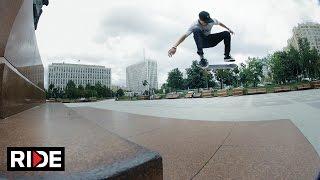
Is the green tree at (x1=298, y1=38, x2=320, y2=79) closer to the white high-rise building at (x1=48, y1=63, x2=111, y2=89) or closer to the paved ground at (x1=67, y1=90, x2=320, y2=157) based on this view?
the paved ground at (x1=67, y1=90, x2=320, y2=157)

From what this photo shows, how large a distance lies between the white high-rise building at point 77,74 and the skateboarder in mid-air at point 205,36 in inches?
2410

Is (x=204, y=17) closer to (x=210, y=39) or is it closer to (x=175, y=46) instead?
(x=210, y=39)

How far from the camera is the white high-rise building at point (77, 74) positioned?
74.9 meters

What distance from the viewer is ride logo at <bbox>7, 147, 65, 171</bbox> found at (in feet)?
3.00

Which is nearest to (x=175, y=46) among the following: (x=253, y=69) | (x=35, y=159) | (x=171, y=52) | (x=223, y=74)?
(x=171, y=52)

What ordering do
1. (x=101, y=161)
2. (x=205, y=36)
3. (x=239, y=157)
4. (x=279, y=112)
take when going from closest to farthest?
(x=101, y=161), (x=239, y=157), (x=205, y=36), (x=279, y=112)

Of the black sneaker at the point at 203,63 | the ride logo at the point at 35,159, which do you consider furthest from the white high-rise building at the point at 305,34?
the ride logo at the point at 35,159

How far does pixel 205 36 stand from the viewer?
17.8ft

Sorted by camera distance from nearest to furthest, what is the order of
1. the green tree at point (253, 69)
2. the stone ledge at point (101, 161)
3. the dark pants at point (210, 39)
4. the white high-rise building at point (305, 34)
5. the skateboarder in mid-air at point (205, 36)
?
the stone ledge at point (101, 161), the skateboarder in mid-air at point (205, 36), the dark pants at point (210, 39), the white high-rise building at point (305, 34), the green tree at point (253, 69)

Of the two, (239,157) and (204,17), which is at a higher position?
(204,17)

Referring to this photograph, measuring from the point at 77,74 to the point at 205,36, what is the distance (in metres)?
79.8

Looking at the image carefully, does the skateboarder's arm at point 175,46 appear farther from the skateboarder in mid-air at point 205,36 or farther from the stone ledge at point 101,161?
the stone ledge at point 101,161

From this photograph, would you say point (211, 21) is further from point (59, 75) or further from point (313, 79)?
point (59, 75)

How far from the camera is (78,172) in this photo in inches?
33.7
